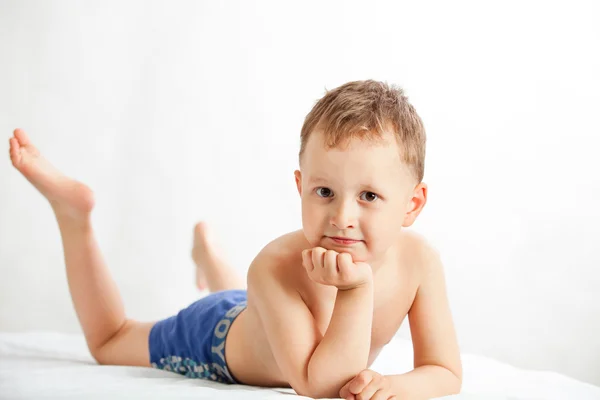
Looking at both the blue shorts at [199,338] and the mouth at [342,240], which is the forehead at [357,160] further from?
the blue shorts at [199,338]

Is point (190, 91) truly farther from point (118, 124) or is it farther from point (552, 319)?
point (552, 319)

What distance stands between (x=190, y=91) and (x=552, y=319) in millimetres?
1649

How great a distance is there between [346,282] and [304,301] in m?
0.17

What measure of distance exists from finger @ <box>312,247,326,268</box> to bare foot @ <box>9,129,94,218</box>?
2.81 feet

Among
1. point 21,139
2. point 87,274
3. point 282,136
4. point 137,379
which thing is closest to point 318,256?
point 137,379

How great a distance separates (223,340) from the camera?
5.47 feet

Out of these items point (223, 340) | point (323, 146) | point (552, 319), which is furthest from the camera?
point (552, 319)

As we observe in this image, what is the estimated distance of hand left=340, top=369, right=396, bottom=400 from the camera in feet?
4.13

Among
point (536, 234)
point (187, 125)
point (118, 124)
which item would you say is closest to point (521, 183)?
point (536, 234)

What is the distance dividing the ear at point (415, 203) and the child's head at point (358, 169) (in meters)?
0.05

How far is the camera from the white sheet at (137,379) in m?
1.32

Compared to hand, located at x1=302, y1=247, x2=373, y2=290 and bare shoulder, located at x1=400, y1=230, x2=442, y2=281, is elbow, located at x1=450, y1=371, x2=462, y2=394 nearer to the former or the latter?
bare shoulder, located at x1=400, y1=230, x2=442, y2=281

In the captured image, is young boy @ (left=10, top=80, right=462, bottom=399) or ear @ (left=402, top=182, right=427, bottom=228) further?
ear @ (left=402, top=182, right=427, bottom=228)

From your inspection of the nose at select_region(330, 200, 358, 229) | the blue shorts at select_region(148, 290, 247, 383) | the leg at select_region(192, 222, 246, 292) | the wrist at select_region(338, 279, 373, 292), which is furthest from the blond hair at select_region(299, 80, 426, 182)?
the leg at select_region(192, 222, 246, 292)
